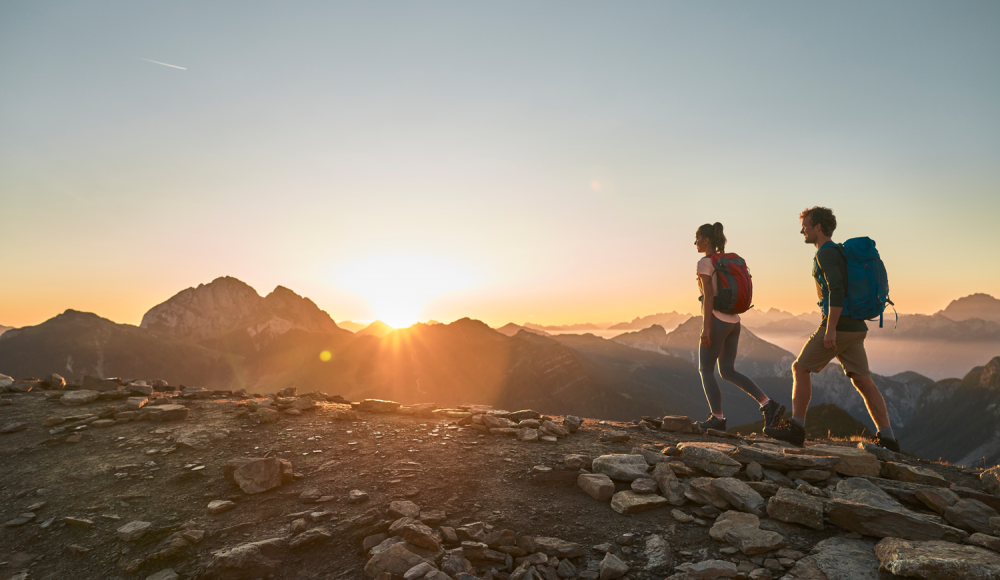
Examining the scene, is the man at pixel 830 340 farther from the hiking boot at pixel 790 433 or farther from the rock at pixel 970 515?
the rock at pixel 970 515

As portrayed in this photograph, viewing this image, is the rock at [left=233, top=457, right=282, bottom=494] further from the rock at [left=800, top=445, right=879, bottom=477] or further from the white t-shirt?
the white t-shirt

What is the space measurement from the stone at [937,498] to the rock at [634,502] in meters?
2.62

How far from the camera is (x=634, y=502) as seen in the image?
4555 mm

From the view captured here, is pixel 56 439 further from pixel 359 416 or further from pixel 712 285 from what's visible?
pixel 712 285

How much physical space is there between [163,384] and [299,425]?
707cm

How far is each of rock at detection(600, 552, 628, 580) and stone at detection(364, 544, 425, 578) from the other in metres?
1.56

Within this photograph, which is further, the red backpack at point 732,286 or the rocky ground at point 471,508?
the red backpack at point 732,286

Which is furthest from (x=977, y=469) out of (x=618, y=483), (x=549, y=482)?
(x=549, y=482)

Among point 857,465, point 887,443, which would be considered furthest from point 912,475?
point 887,443

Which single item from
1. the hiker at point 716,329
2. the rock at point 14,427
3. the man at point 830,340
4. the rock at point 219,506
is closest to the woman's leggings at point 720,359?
the hiker at point 716,329

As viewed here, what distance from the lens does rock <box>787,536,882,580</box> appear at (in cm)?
326

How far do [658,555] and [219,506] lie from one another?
15.6 ft

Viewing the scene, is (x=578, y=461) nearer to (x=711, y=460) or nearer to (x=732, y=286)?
(x=711, y=460)

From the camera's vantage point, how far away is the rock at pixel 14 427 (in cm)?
723
